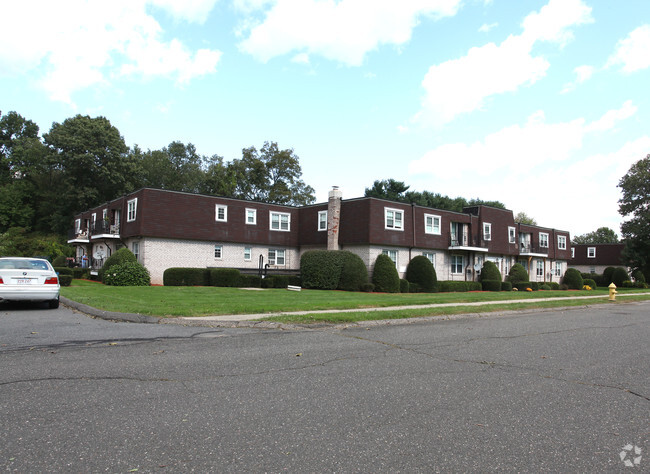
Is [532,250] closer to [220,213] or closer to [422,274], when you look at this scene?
[422,274]

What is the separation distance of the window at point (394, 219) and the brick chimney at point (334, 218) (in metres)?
3.56

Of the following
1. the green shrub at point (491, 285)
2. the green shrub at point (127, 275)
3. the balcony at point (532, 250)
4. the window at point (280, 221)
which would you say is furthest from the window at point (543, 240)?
the green shrub at point (127, 275)

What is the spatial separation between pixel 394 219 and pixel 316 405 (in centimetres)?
3052

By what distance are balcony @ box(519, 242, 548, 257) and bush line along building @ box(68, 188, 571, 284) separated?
210 inches

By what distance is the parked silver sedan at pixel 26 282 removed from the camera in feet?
43.1

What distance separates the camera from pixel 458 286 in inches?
1438

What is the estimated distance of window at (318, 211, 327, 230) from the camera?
3609cm

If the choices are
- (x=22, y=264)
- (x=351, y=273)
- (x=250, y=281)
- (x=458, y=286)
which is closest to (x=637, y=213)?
(x=458, y=286)

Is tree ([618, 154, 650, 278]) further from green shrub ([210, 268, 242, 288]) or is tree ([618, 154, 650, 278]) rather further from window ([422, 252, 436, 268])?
green shrub ([210, 268, 242, 288])

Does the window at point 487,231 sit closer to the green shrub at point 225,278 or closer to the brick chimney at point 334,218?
the brick chimney at point 334,218

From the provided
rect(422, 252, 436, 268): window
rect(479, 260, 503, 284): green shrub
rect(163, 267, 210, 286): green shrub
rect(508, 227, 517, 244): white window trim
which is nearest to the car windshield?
rect(163, 267, 210, 286): green shrub

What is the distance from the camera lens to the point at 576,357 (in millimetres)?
7660

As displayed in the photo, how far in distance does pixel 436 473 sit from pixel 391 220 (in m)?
31.5

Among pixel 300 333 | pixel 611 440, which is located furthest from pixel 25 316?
pixel 611 440
